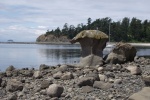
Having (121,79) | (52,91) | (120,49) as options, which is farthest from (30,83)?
(120,49)

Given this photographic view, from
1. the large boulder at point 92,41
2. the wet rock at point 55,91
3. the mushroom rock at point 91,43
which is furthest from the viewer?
the large boulder at point 92,41

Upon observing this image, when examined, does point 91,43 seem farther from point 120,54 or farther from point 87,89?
point 87,89

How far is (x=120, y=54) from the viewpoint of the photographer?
88.8 ft

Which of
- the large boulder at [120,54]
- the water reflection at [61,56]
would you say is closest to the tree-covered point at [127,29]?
the water reflection at [61,56]

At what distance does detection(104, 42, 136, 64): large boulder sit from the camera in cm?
2639

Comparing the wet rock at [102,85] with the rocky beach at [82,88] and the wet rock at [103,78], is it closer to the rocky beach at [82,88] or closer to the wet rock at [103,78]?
the rocky beach at [82,88]

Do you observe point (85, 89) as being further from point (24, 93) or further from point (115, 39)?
point (115, 39)

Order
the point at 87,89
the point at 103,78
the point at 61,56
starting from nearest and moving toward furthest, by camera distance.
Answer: the point at 87,89
the point at 103,78
the point at 61,56

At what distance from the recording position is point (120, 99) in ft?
43.9

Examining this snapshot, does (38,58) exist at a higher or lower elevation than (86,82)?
lower

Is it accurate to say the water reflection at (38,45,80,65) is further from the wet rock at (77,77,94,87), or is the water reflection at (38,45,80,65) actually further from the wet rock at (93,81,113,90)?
the wet rock at (93,81,113,90)

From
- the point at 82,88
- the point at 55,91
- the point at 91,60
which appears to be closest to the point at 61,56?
the point at 91,60

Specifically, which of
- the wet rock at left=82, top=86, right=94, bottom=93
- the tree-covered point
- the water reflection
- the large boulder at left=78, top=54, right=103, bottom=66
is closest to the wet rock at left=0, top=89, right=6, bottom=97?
the wet rock at left=82, top=86, right=94, bottom=93

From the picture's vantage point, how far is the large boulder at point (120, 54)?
86.6 ft
